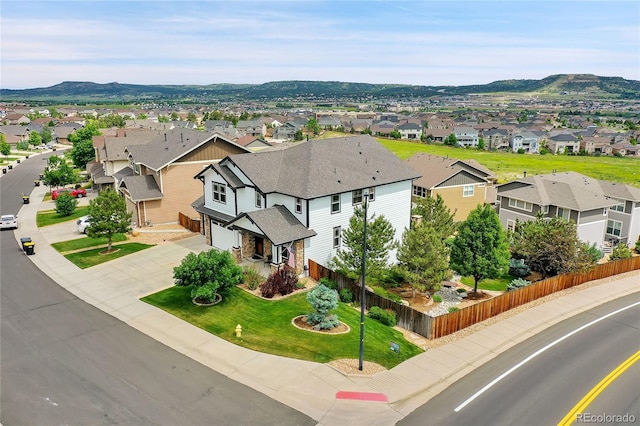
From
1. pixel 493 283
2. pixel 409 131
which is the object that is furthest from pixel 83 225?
pixel 409 131

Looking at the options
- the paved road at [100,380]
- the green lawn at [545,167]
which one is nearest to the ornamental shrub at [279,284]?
the paved road at [100,380]

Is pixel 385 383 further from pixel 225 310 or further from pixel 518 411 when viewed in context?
pixel 225 310

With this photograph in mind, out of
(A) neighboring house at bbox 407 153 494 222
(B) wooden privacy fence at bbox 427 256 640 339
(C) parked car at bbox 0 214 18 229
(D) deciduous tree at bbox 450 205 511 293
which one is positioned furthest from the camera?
(A) neighboring house at bbox 407 153 494 222

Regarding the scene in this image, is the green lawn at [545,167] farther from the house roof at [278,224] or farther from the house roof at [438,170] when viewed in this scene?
the house roof at [278,224]

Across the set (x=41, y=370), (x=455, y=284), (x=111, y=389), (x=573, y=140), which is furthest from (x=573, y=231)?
(x=573, y=140)

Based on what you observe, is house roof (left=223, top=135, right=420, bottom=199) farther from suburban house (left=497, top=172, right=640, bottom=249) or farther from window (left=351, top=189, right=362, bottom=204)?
suburban house (left=497, top=172, right=640, bottom=249)

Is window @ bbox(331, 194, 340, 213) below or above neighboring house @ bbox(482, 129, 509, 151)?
above

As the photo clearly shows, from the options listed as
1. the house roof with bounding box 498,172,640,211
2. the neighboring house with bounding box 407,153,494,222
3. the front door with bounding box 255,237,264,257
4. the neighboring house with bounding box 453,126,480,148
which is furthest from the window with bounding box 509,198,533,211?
the neighboring house with bounding box 453,126,480,148
